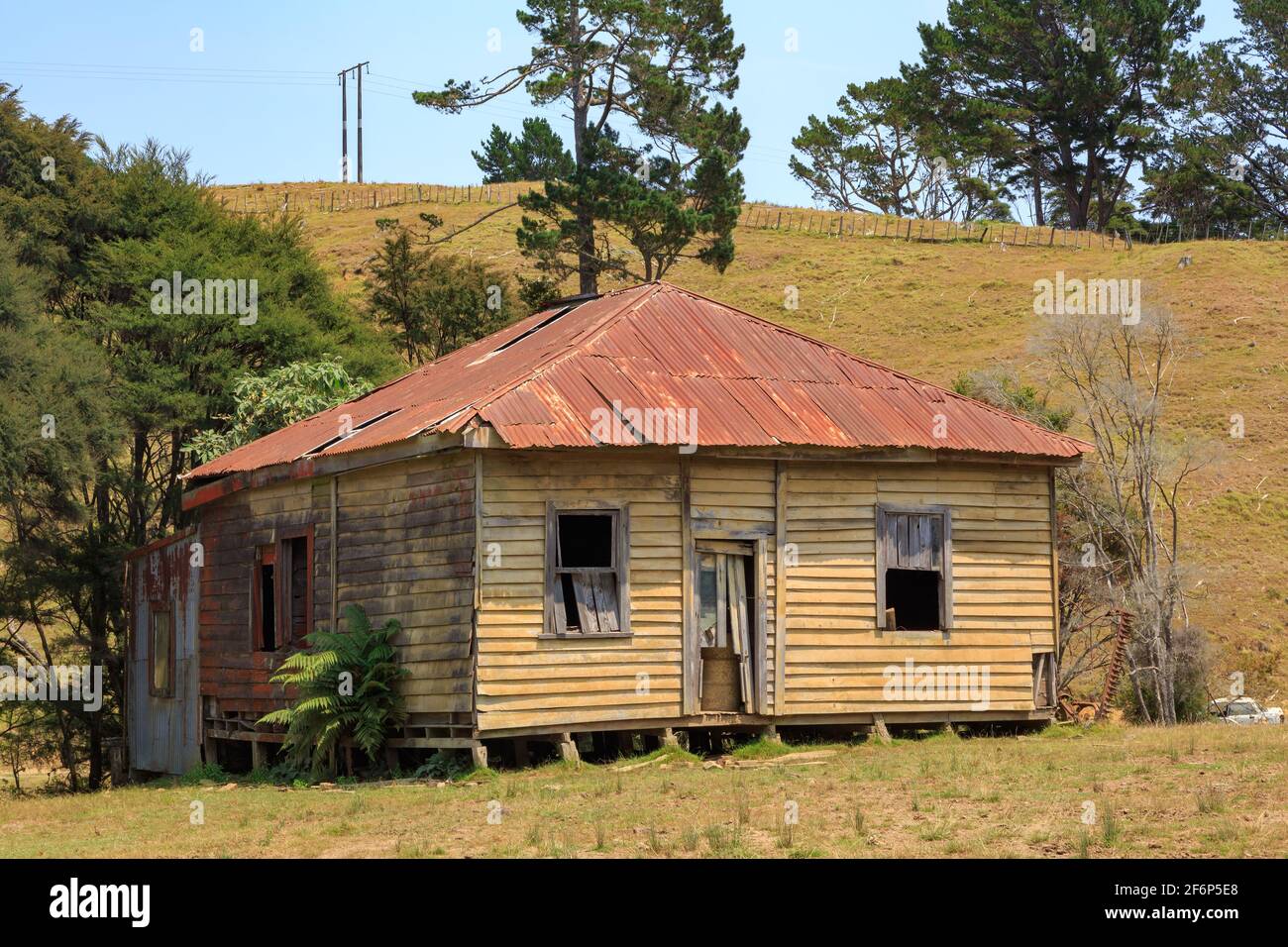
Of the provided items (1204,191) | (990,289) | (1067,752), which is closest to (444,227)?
(990,289)

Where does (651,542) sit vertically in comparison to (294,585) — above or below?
above

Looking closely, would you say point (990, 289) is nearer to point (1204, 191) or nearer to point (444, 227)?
point (1204, 191)

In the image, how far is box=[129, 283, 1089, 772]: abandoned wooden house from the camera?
18.0 meters

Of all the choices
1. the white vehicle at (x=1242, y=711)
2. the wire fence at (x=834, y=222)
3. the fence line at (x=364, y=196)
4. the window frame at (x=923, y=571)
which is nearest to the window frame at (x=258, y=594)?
the window frame at (x=923, y=571)

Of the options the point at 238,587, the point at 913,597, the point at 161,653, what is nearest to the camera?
the point at 238,587

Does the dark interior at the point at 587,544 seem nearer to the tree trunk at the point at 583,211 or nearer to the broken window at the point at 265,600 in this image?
the broken window at the point at 265,600

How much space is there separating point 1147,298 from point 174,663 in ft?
132

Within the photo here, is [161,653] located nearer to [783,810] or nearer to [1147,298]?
[783,810]

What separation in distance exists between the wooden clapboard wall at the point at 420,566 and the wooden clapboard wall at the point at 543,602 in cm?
30

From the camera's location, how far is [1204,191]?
6725cm

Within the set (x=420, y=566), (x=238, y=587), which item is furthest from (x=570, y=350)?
(x=238, y=587)

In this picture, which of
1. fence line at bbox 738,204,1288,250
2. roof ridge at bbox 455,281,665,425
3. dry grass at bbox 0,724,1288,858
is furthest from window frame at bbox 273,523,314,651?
fence line at bbox 738,204,1288,250

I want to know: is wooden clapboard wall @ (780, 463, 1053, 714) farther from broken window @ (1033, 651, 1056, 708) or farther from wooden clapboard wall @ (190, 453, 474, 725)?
wooden clapboard wall @ (190, 453, 474, 725)

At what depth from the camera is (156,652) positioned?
2489 centimetres
